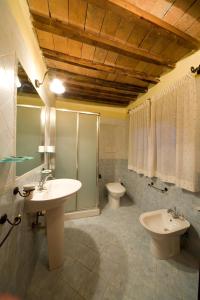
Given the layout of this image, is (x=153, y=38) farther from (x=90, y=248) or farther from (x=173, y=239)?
(x=90, y=248)

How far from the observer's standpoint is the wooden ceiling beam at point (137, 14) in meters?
1.00

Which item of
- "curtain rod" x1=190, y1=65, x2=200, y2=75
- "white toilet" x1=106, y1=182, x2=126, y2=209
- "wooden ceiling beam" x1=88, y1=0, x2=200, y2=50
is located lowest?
"white toilet" x1=106, y1=182, x2=126, y2=209

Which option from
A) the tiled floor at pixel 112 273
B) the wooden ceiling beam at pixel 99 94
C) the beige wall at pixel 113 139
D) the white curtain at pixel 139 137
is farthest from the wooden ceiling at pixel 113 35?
the tiled floor at pixel 112 273

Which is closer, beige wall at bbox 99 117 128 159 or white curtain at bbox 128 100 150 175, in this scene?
white curtain at bbox 128 100 150 175

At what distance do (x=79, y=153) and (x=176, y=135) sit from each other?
1.63 m

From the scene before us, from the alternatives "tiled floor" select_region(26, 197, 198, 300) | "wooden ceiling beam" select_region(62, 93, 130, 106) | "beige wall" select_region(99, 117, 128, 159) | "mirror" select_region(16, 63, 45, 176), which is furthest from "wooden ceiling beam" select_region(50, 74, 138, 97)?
"tiled floor" select_region(26, 197, 198, 300)

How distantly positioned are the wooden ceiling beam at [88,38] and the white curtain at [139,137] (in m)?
0.80

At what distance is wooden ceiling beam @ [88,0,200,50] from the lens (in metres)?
1.00

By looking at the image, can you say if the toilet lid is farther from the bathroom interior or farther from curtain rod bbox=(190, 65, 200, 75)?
curtain rod bbox=(190, 65, 200, 75)

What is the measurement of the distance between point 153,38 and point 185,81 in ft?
2.07

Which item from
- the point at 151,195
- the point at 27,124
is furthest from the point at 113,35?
the point at 151,195

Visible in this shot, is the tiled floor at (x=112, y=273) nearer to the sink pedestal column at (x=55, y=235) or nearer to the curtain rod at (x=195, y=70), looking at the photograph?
the sink pedestal column at (x=55, y=235)

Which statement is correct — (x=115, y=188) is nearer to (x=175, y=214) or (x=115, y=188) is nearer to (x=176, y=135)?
(x=175, y=214)

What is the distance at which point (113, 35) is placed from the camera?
1336 mm
